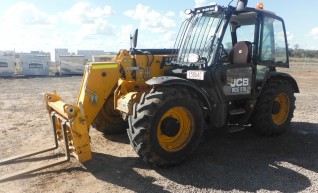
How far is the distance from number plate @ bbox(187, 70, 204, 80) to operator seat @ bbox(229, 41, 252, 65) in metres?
1.06

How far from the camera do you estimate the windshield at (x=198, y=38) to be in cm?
555

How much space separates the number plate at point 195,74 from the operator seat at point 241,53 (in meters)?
1.06

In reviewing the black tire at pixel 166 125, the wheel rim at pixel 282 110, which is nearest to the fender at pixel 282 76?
the wheel rim at pixel 282 110

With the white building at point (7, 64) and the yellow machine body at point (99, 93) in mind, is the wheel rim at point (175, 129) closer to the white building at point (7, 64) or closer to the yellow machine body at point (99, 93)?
the yellow machine body at point (99, 93)

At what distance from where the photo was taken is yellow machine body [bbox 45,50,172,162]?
4.68m

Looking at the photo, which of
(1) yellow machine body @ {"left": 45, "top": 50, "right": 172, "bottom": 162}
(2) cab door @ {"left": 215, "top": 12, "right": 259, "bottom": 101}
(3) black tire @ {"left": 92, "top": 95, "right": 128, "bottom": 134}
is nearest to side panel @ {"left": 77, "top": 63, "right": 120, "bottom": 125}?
(1) yellow machine body @ {"left": 45, "top": 50, "right": 172, "bottom": 162}

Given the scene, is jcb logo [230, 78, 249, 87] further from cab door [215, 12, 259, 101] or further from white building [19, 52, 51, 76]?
white building [19, 52, 51, 76]

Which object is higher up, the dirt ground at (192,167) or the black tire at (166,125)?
the black tire at (166,125)

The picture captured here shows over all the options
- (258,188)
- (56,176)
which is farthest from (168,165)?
(56,176)

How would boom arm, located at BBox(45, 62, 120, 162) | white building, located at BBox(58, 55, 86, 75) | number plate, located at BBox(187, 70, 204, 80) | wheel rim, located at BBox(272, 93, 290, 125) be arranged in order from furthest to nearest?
1. white building, located at BBox(58, 55, 86, 75)
2. wheel rim, located at BBox(272, 93, 290, 125)
3. number plate, located at BBox(187, 70, 204, 80)
4. boom arm, located at BBox(45, 62, 120, 162)

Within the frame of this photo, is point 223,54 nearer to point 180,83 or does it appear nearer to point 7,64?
point 180,83

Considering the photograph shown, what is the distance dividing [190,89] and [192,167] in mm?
1260

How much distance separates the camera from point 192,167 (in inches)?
194

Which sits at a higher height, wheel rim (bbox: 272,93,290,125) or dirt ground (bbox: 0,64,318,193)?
wheel rim (bbox: 272,93,290,125)
